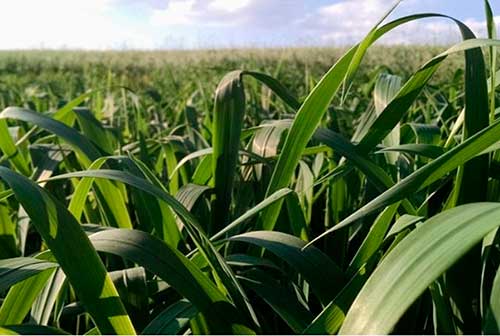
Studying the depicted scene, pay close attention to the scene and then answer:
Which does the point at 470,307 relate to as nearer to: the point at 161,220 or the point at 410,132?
the point at 161,220

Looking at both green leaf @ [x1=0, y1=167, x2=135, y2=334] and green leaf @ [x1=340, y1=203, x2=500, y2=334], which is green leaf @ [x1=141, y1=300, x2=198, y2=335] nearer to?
green leaf @ [x1=0, y1=167, x2=135, y2=334]

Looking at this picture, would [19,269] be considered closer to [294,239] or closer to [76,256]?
[76,256]

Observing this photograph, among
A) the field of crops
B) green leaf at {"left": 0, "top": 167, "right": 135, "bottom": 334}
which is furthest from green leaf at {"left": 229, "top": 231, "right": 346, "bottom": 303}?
green leaf at {"left": 0, "top": 167, "right": 135, "bottom": 334}

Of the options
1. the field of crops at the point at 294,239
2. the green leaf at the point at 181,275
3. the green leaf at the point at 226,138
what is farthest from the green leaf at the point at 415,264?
the green leaf at the point at 226,138

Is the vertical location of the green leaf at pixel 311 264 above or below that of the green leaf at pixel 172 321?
above

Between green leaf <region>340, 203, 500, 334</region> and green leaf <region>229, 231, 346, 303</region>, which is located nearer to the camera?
green leaf <region>340, 203, 500, 334</region>

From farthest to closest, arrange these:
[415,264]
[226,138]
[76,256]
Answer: [226,138]
[76,256]
[415,264]

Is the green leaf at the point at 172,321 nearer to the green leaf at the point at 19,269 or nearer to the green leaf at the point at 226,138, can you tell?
the green leaf at the point at 19,269

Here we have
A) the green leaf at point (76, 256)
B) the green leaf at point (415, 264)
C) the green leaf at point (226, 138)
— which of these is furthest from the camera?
the green leaf at point (226, 138)

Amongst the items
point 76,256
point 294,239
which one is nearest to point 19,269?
point 76,256

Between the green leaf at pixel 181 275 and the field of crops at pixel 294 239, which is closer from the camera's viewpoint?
the field of crops at pixel 294 239

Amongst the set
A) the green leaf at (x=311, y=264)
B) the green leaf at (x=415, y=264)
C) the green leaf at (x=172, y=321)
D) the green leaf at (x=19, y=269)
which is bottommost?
the green leaf at (x=172, y=321)

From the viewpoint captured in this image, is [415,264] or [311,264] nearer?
[415,264]

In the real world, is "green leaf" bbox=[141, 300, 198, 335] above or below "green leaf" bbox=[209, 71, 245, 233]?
below
